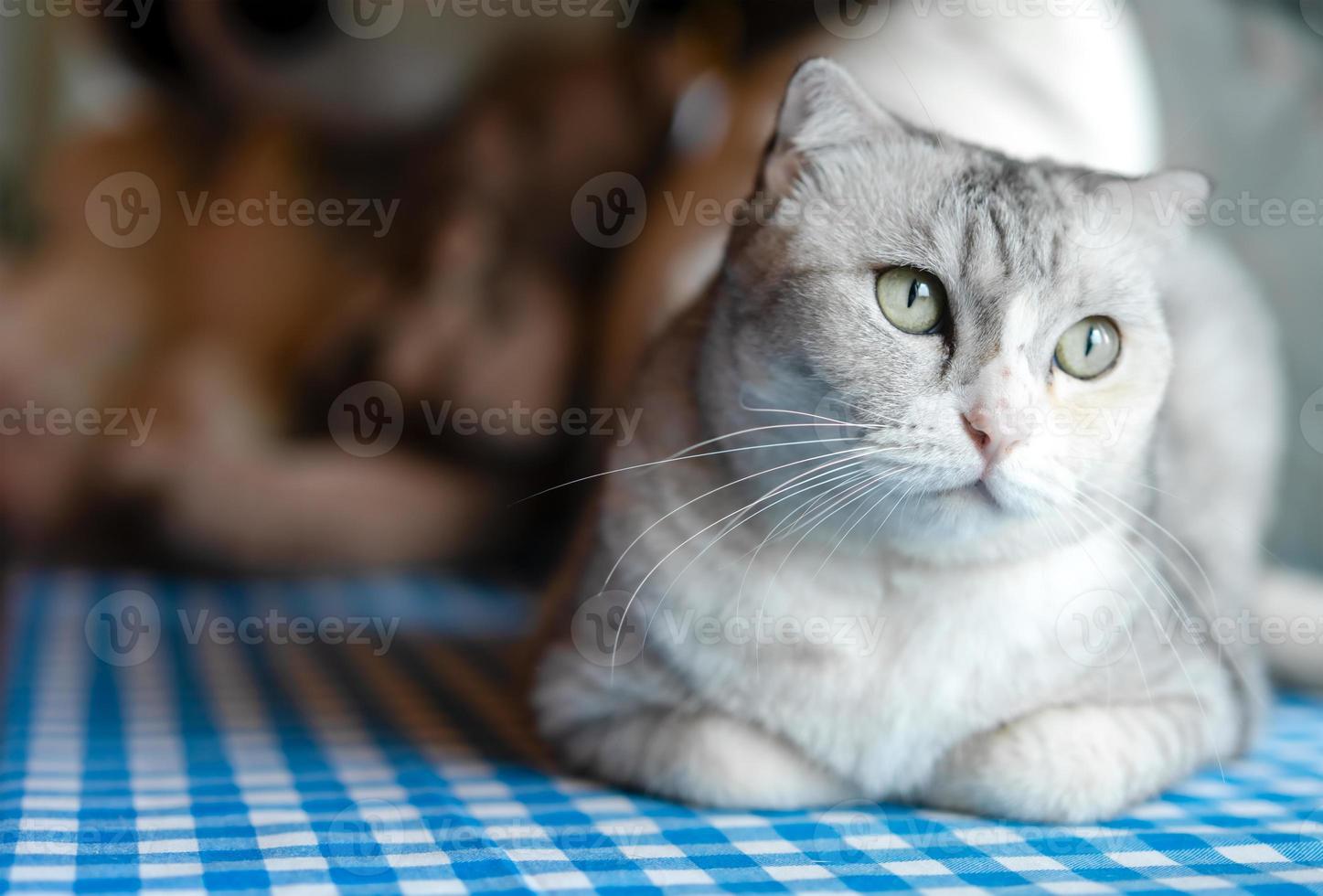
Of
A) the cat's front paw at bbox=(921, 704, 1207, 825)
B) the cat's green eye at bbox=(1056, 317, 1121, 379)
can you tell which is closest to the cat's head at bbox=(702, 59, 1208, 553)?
the cat's green eye at bbox=(1056, 317, 1121, 379)

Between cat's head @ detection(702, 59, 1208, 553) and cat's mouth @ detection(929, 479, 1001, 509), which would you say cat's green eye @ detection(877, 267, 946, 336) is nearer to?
cat's head @ detection(702, 59, 1208, 553)

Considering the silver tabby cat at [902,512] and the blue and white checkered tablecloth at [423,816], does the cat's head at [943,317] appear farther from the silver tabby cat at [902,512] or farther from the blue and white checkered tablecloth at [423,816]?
the blue and white checkered tablecloth at [423,816]

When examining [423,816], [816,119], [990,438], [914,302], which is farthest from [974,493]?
[423,816]

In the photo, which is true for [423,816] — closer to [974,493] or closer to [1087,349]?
[974,493]

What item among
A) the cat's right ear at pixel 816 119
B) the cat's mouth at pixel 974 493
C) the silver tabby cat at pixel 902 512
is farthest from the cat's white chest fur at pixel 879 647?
the cat's right ear at pixel 816 119

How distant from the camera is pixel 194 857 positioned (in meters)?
0.86

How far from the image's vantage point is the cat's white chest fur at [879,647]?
99cm

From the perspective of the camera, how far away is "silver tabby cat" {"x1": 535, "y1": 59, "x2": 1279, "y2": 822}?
906 mm

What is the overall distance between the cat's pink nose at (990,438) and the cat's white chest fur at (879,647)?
0.47 feet

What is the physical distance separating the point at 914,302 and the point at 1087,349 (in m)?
0.14

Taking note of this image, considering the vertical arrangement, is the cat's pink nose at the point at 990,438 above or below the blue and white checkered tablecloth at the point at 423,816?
above

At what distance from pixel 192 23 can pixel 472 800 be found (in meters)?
1.86

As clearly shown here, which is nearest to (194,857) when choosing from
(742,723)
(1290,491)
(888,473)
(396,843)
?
(396,843)

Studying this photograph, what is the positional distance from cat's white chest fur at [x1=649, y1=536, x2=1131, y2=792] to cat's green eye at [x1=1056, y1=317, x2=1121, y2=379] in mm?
148
